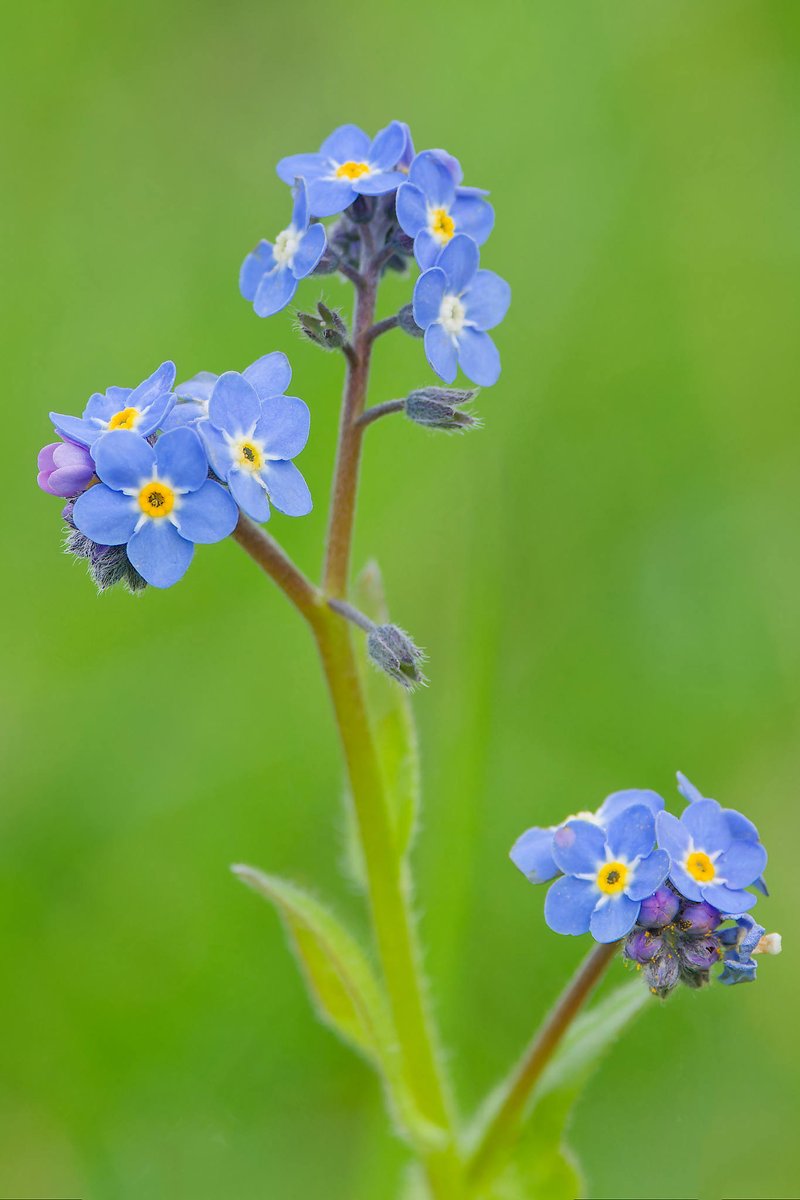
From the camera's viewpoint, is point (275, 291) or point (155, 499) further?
point (275, 291)

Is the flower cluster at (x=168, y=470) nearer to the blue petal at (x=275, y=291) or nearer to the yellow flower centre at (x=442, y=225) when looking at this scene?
the blue petal at (x=275, y=291)

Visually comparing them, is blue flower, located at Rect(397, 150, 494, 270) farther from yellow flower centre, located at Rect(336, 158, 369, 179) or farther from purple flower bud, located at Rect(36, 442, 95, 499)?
purple flower bud, located at Rect(36, 442, 95, 499)

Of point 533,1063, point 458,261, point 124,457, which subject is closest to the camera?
point 124,457

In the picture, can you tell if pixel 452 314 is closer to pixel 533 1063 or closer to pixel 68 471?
pixel 68 471

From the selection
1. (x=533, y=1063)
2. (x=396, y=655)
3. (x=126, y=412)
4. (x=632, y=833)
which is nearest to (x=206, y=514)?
(x=126, y=412)

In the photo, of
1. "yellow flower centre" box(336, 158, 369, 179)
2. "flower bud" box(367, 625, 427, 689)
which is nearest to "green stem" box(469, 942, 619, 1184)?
"flower bud" box(367, 625, 427, 689)

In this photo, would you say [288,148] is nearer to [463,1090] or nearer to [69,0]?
[69,0]

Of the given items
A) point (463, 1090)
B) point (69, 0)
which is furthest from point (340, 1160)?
point (69, 0)
